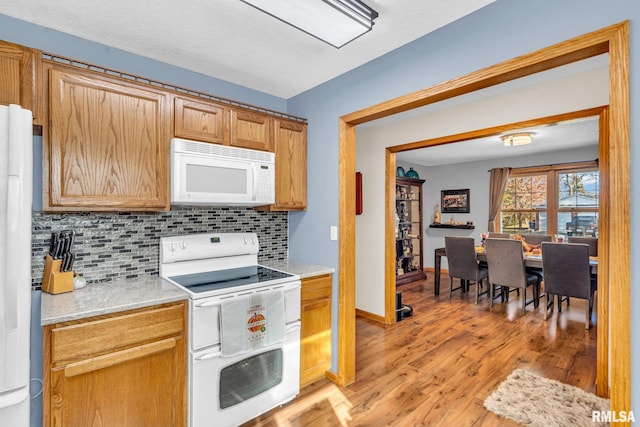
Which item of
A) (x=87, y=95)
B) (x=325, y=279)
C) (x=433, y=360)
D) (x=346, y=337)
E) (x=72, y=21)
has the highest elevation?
(x=72, y=21)

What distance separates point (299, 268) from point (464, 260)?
313 centimetres

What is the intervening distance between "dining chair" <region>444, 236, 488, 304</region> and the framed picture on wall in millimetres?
2324

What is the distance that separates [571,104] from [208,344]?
3.32 meters

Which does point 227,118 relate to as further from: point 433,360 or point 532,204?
point 532,204

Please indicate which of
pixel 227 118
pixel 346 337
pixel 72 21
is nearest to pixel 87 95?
pixel 72 21

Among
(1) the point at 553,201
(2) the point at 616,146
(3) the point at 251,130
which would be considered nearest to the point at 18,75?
(3) the point at 251,130

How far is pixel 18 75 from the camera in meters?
1.61

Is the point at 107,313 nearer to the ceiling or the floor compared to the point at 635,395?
nearer to the ceiling

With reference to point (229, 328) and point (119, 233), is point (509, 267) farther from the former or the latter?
point (119, 233)

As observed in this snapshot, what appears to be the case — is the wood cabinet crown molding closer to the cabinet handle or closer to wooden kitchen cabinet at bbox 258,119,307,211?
wooden kitchen cabinet at bbox 258,119,307,211

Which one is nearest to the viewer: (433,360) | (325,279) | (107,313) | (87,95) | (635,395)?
(635,395)

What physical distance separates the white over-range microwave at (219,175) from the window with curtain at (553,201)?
5.59 m

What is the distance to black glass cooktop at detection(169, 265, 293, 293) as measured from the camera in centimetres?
203

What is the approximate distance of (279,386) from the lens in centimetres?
219
